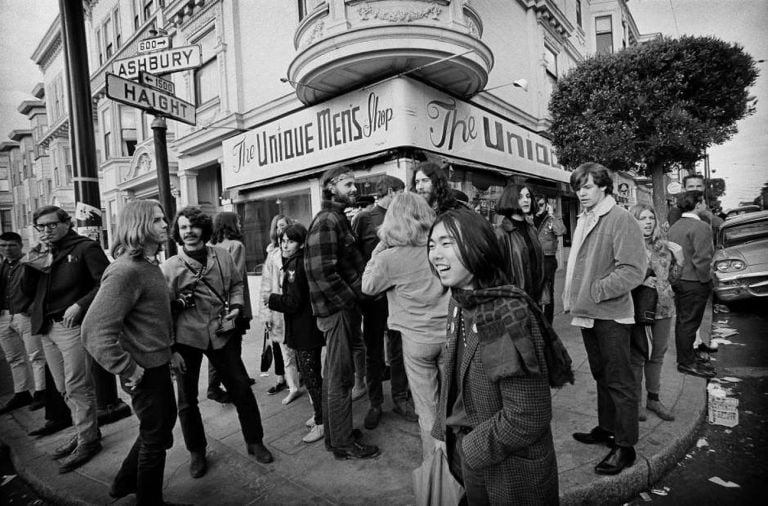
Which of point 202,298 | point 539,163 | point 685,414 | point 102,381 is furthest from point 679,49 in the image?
point 102,381

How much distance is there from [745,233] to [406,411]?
7935 mm

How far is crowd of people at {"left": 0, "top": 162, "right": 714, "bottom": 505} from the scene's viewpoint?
1.37 metres

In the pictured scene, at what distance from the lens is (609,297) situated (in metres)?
2.45

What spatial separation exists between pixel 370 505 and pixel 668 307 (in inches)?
113

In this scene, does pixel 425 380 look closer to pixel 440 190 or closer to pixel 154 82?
pixel 440 190

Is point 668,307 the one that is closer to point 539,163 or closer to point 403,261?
point 403,261

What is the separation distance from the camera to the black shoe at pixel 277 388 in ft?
14.1

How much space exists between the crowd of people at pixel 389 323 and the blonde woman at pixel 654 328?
16 millimetres

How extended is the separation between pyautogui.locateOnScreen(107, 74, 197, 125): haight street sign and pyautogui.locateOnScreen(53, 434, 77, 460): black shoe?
3328mm

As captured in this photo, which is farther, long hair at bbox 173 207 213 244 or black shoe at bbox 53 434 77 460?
black shoe at bbox 53 434 77 460

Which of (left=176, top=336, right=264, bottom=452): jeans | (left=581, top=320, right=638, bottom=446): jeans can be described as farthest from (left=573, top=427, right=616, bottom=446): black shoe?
(left=176, top=336, right=264, bottom=452): jeans

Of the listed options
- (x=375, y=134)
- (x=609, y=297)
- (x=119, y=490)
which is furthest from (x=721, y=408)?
(x=375, y=134)

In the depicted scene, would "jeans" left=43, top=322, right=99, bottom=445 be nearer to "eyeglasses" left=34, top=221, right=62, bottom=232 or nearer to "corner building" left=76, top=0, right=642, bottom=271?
"eyeglasses" left=34, top=221, right=62, bottom=232

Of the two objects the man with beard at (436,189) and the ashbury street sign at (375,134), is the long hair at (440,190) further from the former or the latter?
the ashbury street sign at (375,134)
